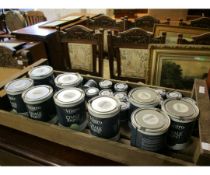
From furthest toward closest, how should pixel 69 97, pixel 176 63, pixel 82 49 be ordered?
1. pixel 82 49
2. pixel 176 63
3. pixel 69 97

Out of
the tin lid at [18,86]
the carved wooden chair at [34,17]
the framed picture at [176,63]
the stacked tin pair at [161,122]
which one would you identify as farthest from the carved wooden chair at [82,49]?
the carved wooden chair at [34,17]

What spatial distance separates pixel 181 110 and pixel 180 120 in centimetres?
4

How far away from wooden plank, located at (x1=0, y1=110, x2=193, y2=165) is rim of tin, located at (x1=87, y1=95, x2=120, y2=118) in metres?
0.07

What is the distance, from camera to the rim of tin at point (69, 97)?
1.79ft

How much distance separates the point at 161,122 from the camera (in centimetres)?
49

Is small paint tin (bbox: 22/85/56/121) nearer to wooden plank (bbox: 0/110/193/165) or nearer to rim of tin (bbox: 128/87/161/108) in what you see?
wooden plank (bbox: 0/110/193/165)

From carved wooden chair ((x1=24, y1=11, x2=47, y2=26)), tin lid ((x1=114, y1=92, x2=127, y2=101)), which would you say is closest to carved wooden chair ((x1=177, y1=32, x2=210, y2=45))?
tin lid ((x1=114, y1=92, x2=127, y2=101))

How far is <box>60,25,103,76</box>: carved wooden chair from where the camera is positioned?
1.23 meters

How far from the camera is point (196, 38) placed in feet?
3.32

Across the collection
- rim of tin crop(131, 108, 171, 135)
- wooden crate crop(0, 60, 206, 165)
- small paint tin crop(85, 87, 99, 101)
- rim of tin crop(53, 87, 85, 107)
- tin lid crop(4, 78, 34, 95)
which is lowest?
wooden crate crop(0, 60, 206, 165)

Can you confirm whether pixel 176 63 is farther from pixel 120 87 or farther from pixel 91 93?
pixel 91 93

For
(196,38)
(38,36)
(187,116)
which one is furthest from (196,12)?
(187,116)

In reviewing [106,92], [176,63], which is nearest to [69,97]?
[106,92]

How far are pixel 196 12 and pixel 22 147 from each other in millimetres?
2527
